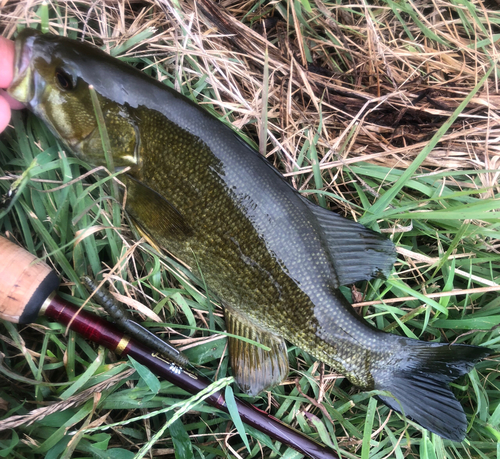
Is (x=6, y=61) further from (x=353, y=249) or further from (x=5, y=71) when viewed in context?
(x=353, y=249)

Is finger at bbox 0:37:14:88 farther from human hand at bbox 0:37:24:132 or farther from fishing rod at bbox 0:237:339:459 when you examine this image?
fishing rod at bbox 0:237:339:459

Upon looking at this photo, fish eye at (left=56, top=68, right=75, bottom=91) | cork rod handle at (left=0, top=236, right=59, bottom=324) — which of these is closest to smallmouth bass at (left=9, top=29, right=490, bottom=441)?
fish eye at (left=56, top=68, right=75, bottom=91)

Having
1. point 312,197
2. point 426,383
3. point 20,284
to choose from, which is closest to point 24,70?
point 20,284

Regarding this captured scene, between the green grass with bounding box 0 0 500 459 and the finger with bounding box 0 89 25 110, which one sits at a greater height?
the finger with bounding box 0 89 25 110

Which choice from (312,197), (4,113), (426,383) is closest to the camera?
(4,113)

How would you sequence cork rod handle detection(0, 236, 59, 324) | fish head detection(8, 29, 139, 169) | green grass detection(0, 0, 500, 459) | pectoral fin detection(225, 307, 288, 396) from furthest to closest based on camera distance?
pectoral fin detection(225, 307, 288, 396) → green grass detection(0, 0, 500, 459) → fish head detection(8, 29, 139, 169) → cork rod handle detection(0, 236, 59, 324)

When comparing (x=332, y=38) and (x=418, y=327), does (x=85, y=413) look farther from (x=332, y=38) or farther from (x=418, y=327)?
(x=332, y=38)

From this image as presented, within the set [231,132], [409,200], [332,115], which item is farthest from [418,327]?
[231,132]
